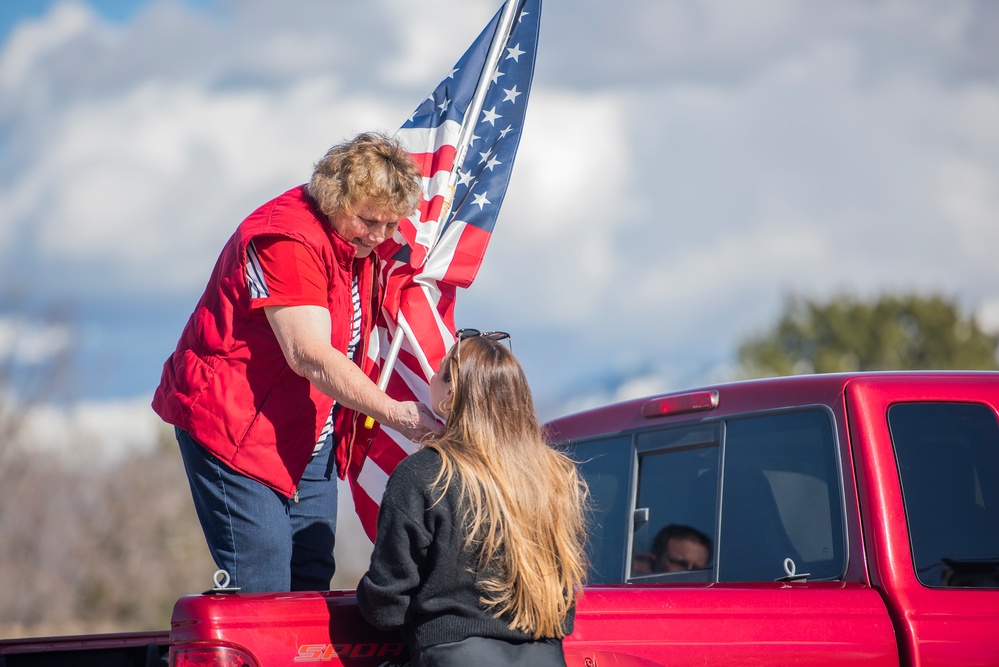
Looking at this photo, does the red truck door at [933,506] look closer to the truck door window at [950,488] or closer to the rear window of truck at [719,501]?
the truck door window at [950,488]

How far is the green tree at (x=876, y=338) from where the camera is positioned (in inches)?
1661

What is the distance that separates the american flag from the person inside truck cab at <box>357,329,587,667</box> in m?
1.19

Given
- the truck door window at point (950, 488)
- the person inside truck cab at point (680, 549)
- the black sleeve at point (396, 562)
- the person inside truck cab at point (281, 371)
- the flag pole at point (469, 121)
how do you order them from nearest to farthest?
1. the black sleeve at point (396, 562)
2. the person inside truck cab at point (281, 371)
3. the truck door window at point (950, 488)
4. the person inside truck cab at point (680, 549)
5. the flag pole at point (469, 121)

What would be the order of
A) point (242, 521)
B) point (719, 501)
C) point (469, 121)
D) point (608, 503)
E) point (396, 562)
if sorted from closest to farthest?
point (396, 562)
point (242, 521)
point (719, 501)
point (608, 503)
point (469, 121)

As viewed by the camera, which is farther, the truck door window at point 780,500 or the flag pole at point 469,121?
the flag pole at point 469,121

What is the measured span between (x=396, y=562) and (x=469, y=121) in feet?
7.11

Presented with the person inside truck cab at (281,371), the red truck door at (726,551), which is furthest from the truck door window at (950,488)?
the person inside truck cab at (281,371)

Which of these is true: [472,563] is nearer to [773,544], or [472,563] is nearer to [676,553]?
[773,544]

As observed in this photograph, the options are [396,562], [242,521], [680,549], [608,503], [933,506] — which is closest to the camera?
[396,562]

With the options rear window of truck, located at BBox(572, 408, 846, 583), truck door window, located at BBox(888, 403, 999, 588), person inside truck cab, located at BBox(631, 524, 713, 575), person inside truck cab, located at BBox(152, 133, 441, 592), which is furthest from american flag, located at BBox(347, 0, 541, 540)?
truck door window, located at BBox(888, 403, 999, 588)

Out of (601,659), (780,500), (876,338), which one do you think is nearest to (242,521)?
(601,659)

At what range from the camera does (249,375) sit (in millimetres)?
3164

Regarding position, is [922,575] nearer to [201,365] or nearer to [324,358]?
[324,358]

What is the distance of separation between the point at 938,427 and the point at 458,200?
1.98 metres
